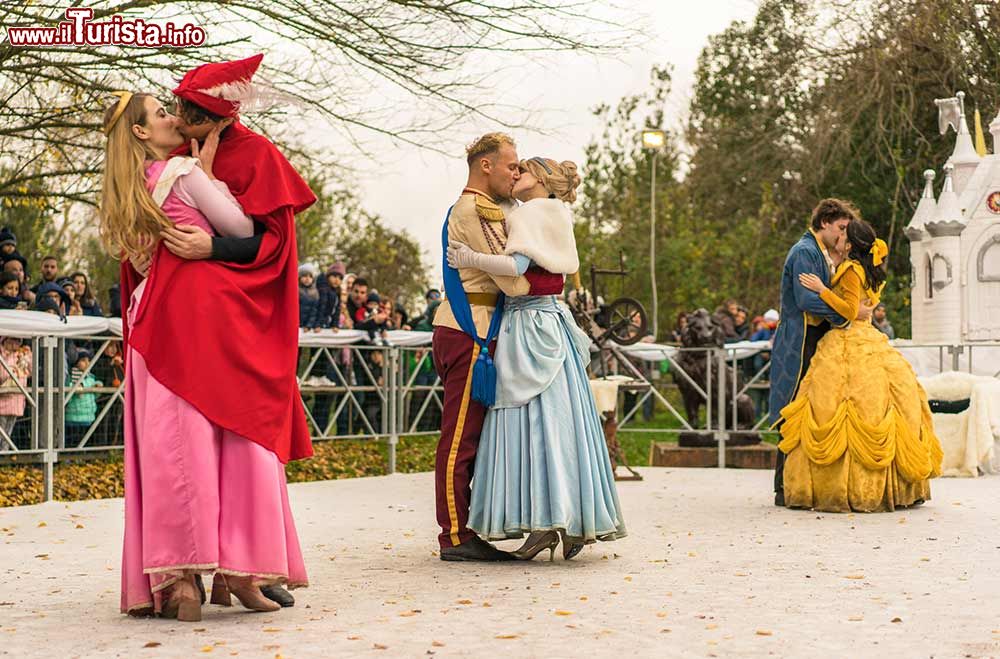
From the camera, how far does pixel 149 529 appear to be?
5418 mm

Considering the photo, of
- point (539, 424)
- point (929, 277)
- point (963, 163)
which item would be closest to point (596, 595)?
point (539, 424)

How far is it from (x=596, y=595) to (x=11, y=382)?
6650 mm

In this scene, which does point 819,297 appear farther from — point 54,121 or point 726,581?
point 54,121

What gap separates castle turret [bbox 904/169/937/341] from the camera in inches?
847

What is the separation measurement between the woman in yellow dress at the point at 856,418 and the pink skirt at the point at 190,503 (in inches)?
207

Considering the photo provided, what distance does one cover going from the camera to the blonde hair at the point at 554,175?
299 inches

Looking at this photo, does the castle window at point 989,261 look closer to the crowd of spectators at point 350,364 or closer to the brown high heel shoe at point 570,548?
the crowd of spectators at point 350,364

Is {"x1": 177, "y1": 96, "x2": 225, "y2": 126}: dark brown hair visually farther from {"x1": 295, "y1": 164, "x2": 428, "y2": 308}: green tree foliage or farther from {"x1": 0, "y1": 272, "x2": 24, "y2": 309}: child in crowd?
{"x1": 295, "y1": 164, "x2": 428, "y2": 308}: green tree foliage

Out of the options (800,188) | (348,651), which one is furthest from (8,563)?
(800,188)

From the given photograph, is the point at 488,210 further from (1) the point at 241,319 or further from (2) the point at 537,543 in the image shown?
(1) the point at 241,319

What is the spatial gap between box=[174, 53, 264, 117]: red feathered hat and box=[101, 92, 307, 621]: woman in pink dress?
0.12 metres

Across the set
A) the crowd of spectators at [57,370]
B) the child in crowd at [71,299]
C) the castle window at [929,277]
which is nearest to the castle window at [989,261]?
the castle window at [929,277]

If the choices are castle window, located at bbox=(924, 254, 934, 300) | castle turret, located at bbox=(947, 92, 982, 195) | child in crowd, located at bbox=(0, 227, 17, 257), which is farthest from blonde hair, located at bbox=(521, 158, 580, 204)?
castle turret, located at bbox=(947, 92, 982, 195)

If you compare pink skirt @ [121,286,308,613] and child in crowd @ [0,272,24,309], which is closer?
pink skirt @ [121,286,308,613]
